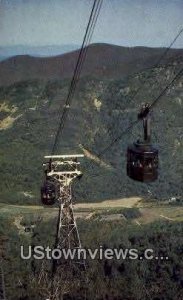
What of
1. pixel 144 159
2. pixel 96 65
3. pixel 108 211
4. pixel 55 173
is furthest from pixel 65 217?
pixel 96 65

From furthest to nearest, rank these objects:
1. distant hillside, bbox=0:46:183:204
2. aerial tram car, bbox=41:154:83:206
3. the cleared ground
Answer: distant hillside, bbox=0:46:183:204, the cleared ground, aerial tram car, bbox=41:154:83:206

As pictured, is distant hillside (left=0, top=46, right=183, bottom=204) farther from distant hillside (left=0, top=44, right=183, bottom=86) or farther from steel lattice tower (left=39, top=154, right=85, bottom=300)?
steel lattice tower (left=39, top=154, right=85, bottom=300)

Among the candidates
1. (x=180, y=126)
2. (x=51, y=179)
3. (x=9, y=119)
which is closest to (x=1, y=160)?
(x=9, y=119)

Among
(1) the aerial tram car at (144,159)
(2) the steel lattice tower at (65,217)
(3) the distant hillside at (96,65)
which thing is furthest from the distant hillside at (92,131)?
(1) the aerial tram car at (144,159)

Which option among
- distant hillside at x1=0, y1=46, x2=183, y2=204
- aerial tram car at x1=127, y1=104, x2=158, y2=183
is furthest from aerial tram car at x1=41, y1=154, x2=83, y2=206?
distant hillside at x1=0, y1=46, x2=183, y2=204

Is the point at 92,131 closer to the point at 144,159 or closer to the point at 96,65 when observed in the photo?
the point at 96,65

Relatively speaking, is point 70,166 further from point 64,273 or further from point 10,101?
point 10,101

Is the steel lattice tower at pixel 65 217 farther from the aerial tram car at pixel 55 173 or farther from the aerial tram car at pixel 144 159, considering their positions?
the aerial tram car at pixel 144 159

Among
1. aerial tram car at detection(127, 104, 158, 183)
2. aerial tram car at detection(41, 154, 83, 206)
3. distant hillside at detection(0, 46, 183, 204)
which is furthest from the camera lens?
distant hillside at detection(0, 46, 183, 204)
